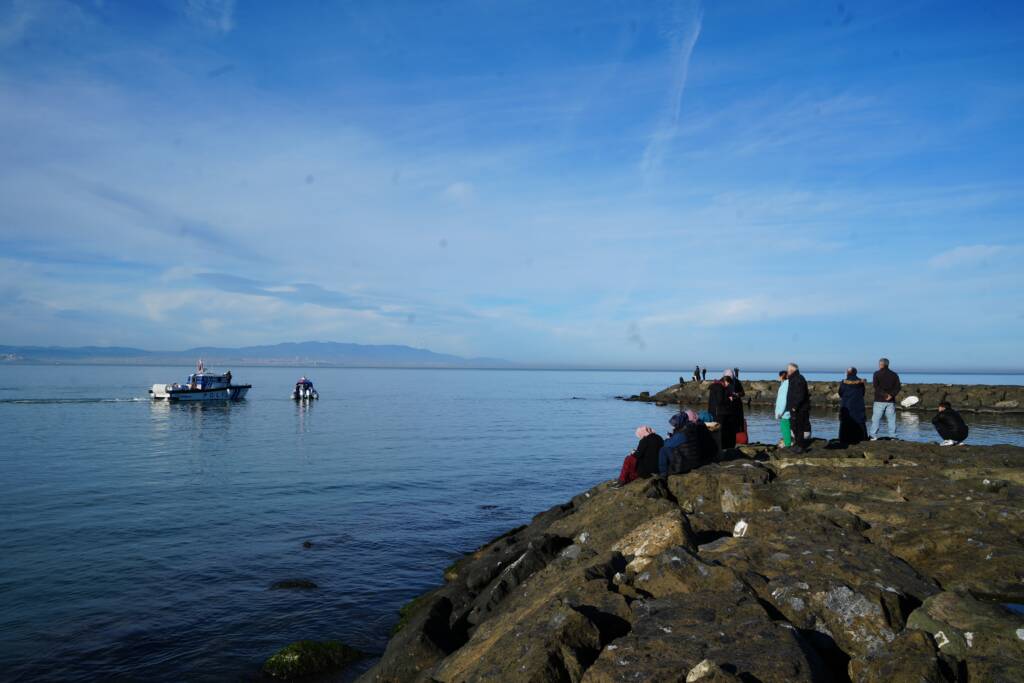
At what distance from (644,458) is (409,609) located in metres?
5.85

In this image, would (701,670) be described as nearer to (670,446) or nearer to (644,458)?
(670,446)

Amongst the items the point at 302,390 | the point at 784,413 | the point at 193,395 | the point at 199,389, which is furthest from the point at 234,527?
the point at 302,390

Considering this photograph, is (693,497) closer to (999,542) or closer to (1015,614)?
(999,542)

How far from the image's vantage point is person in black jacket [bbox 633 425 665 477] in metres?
13.9

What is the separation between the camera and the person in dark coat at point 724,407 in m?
17.2

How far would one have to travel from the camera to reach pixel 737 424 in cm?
1783

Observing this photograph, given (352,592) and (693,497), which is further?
(352,592)

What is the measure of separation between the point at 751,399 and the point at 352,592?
66976mm

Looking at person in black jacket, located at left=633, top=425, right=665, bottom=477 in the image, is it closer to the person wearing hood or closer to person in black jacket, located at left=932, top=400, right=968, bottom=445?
the person wearing hood

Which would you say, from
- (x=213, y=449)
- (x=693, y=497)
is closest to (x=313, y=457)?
(x=213, y=449)

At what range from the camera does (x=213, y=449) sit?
3544cm

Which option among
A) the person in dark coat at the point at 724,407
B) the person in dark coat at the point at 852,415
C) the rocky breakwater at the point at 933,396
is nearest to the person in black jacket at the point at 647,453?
the person in dark coat at the point at 724,407

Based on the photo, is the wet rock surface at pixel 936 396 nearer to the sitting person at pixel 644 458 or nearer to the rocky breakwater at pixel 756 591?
the sitting person at pixel 644 458

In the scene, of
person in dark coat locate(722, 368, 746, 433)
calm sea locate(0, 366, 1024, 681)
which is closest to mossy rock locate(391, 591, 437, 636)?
calm sea locate(0, 366, 1024, 681)
